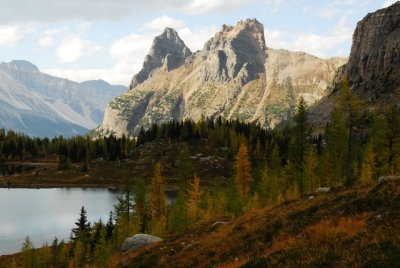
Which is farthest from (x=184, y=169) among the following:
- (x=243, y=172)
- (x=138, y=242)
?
(x=138, y=242)

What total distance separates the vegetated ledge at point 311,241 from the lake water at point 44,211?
7056 cm

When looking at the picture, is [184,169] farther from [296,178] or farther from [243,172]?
[296,178]

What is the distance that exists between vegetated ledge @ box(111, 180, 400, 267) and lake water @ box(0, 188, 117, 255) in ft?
232

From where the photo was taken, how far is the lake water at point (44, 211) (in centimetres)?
10081

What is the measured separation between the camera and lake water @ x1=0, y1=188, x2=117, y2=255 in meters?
101

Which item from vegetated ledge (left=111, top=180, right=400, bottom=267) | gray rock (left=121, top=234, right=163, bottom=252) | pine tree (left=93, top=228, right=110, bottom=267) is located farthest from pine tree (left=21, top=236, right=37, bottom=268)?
vegetated ledge (left=111, top=180, right=400, bottom=267)

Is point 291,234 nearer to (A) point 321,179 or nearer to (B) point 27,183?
(A) point 321,179

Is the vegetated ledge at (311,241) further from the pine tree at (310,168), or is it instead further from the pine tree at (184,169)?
the pine tree at (184,169)

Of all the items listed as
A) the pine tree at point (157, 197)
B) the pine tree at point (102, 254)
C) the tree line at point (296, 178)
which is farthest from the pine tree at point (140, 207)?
the pine tree at point (102, 254)

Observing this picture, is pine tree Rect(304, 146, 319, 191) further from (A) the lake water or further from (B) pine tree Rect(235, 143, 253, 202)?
(A) the lake water

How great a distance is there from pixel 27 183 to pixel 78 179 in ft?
73.1

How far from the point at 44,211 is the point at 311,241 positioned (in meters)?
126

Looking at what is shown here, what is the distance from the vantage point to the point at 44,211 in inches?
5197

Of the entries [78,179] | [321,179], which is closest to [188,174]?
[321,179]
